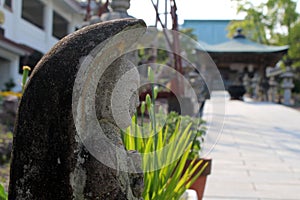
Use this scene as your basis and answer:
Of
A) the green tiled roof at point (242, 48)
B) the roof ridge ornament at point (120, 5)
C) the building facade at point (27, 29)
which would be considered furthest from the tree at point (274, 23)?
the roof ridge ornament at point (120, 5)

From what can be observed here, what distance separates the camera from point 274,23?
84.3 feet

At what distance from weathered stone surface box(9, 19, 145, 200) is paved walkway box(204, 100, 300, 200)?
7.94ft

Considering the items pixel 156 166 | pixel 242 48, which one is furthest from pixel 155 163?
pixel 242 48

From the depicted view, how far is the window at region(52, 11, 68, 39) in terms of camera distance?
723 inches

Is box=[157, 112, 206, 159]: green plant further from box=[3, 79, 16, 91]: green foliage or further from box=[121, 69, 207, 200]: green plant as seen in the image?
box=[3, 79, 16, 91]: green foliage

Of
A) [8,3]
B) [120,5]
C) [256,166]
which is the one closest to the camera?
[120,5]

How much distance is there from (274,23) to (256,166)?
Result: 2253cm

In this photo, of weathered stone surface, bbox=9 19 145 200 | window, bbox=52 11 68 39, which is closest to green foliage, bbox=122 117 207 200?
weathered stone surface, bbox=9 19 145 200

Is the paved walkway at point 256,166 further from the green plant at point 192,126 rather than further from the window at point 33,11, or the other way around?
the window at point 33,11

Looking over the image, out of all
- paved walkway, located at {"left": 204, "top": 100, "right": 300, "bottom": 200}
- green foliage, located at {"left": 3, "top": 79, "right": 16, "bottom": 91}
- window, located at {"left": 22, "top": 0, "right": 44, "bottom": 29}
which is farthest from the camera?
window, located at {"left": 22, "top": 0, "right": 44, "bottom": 29}

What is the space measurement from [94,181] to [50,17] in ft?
51.5

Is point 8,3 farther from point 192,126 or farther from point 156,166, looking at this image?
point 156,166

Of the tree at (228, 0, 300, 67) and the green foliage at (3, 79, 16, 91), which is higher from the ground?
the tree at (228, 0, 300, 67)

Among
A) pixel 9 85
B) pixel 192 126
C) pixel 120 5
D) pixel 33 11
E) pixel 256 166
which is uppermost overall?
pixel 33 11
